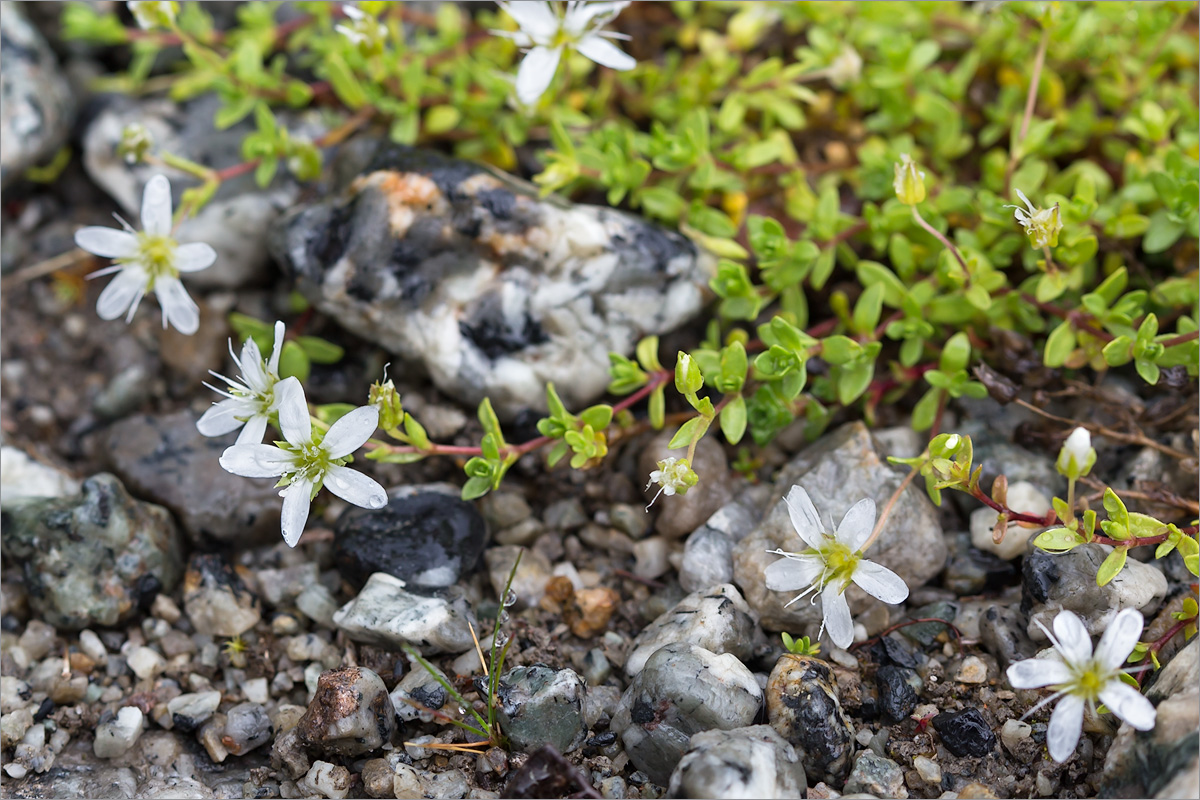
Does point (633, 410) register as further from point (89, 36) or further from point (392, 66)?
point (89, 36)

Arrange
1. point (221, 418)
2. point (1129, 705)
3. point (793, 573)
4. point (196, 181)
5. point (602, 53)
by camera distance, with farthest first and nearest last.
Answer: point (196, 181)
point (602, 53)
point (221, 418)
point (793, 573)
point (1129, 705)

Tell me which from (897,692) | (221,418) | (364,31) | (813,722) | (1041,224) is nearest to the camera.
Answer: (813,722)

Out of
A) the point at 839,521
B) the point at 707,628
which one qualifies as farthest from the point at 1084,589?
the point at 707,628

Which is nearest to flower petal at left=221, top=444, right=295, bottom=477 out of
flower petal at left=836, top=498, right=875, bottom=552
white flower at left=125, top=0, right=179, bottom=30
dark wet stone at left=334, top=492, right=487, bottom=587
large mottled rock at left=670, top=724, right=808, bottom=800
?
dark wet stone at left=334, top=492, right=487, bottom=587

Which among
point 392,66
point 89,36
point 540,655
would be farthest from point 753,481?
point 89,36

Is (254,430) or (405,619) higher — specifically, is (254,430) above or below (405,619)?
above

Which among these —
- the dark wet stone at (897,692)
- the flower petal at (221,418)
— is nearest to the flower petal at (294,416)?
the flower petal at (221,418)

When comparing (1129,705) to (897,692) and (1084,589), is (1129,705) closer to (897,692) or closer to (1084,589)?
(1084,589)
